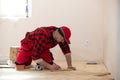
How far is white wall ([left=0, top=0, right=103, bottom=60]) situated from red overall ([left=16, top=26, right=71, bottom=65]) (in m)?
0.94

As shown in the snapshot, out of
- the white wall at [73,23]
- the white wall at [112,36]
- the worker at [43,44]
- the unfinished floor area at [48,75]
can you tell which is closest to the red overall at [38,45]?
the worker at [43,44]

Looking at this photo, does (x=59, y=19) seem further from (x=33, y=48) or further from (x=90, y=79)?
(x=90, y=79)

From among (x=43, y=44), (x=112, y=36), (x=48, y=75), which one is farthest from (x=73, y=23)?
(x=48, y=75)

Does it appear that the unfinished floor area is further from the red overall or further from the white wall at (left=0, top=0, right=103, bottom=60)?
the white wall at (left=0, top=0, right=103, bottom=60)

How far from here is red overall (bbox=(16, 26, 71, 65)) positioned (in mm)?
2984

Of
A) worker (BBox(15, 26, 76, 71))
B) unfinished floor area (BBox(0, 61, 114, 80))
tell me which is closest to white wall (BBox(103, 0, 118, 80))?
unfinished floor area (BBox(0, 61, 114, 80))

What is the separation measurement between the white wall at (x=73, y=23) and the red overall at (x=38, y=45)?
944 millimetres

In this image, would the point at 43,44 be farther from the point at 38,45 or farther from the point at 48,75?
the point at 48,75

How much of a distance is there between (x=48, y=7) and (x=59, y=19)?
24cm

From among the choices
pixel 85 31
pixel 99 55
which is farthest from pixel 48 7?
pixel 99 55

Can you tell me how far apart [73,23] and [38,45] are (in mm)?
1279

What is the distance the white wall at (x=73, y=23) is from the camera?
4090mm

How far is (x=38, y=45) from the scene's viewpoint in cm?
296

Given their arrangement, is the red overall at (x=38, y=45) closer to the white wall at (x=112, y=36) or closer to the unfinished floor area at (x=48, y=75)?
the unfinished floor area at (x=48, y=75)
